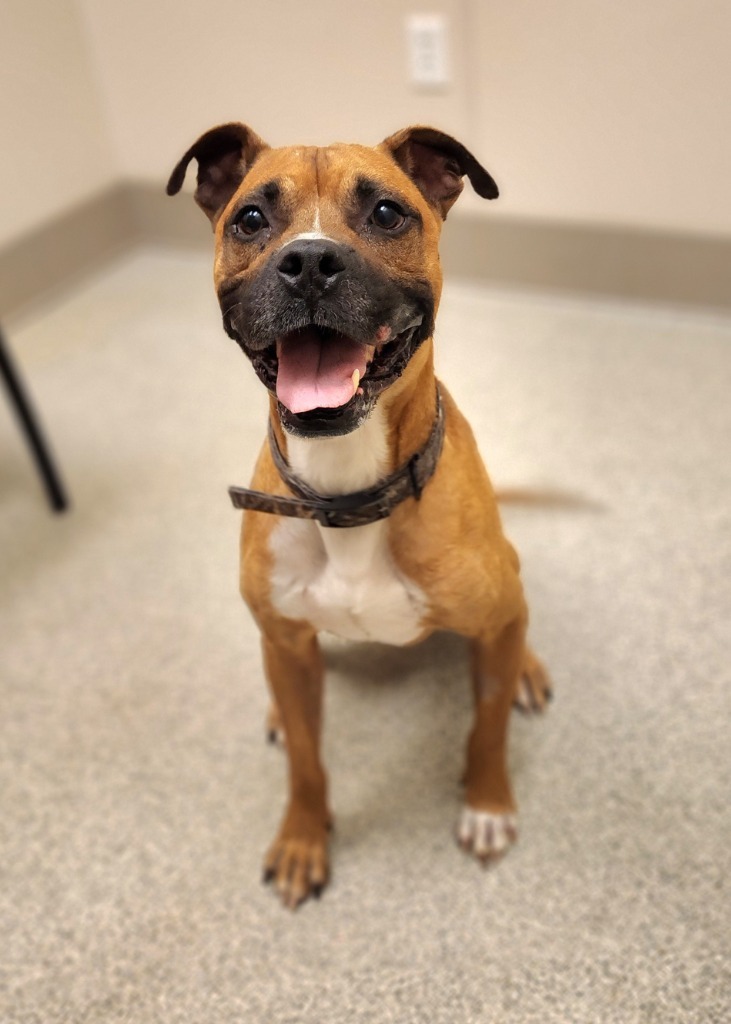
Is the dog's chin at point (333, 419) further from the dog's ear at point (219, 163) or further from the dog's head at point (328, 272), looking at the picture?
the dog's ear at point (219, 163)

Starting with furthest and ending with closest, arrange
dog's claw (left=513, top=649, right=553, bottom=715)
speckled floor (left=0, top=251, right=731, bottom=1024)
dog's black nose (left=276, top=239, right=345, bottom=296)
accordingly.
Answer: dog's claw (left=513, top=649, right=553, bottom=715), speckled floor (left=0, top=251, right=731, bottom=1024), dog's black nose (left=276, top=239, right=345, bottom=296)

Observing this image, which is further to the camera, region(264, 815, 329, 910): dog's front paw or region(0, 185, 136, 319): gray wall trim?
region(0, 185, 136, 319): gray wall trim

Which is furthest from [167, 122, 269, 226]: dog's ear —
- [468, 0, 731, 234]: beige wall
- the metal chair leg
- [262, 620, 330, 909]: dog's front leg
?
[468, 0, 731, 234]: beige wall

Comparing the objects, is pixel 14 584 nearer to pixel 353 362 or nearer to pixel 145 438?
pixel 145 438

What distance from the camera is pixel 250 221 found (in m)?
0.92

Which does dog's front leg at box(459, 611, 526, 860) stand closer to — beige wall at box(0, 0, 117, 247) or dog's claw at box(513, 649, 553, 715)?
dog's claw at box(513, 649, 553, 715)

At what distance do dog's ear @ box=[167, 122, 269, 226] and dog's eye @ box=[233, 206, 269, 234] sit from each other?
11 cm

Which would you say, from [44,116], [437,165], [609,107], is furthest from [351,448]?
[44,116]

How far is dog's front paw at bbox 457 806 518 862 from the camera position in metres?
1.28

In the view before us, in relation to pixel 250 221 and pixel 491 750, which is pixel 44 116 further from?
pixel 491 750

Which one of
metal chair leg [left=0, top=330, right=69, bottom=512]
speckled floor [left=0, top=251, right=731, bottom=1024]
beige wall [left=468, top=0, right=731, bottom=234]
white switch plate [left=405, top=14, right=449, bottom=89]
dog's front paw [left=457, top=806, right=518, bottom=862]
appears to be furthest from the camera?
white switch plate [left=405, top=14, right=449, bottom=89]

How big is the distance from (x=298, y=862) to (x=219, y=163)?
0.90m

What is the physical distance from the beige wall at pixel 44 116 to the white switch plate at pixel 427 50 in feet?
3.43

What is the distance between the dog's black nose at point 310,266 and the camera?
0.82 meters
